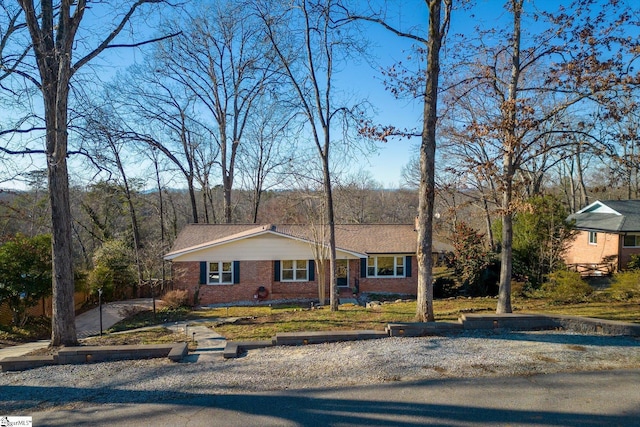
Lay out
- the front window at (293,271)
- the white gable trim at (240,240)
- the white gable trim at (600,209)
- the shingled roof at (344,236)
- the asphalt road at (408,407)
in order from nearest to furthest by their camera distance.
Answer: the asphalt road at (408,407) < the white gable trim at (240,240) < the shingled roof at (344,236) < the front window at (293,271) < the white gable trim at (600,209)

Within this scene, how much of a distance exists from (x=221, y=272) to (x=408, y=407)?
1487cm

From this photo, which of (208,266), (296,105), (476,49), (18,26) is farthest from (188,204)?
(476,49)

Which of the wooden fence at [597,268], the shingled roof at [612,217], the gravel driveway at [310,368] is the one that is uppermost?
the shingled roof at [612,217]

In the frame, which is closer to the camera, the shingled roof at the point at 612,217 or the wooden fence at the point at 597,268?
the wooden fence at the point at 597,268

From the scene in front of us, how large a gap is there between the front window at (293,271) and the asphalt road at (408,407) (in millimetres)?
13659

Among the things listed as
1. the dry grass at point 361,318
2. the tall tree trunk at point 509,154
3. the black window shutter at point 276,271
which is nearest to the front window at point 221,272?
the black window shutter at point 276,271

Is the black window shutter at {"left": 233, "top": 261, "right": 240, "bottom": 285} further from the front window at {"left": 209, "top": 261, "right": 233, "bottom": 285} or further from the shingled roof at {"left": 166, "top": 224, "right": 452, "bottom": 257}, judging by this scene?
the shingled roof at {"left": 166, "top": 224, "right": 452, "bottom": 257}

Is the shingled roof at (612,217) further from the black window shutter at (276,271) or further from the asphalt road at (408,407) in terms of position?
the asphalt road at (408,407)

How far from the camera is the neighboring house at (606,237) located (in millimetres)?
22250

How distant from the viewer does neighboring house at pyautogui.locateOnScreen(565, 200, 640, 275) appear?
2225 centimetres

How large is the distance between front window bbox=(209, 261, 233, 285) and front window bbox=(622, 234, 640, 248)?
2146 centimetres

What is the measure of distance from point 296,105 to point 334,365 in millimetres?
9526

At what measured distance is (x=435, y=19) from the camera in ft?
27.9

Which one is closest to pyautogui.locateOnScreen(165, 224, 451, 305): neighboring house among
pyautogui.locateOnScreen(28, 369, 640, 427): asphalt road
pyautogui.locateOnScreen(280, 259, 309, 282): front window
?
pyautogui.locateOnScreen(280, 259, 309, 282): front window
